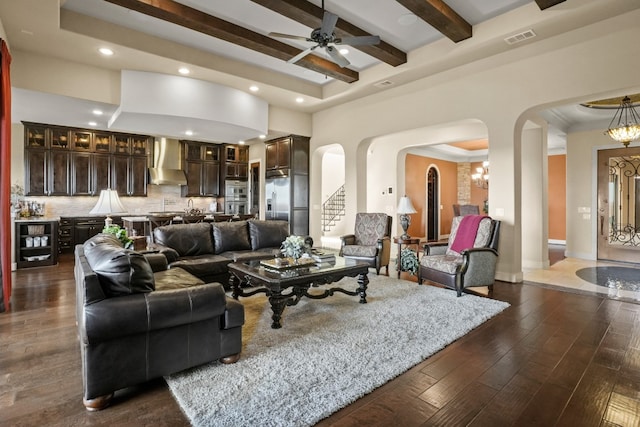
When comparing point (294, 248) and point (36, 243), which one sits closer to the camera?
point (294, 248)

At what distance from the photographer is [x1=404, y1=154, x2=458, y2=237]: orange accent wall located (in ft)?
32.0

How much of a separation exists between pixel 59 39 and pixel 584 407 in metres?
6.63

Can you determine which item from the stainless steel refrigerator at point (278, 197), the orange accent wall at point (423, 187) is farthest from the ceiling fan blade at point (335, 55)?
the orange accent wall at point (423, 187)

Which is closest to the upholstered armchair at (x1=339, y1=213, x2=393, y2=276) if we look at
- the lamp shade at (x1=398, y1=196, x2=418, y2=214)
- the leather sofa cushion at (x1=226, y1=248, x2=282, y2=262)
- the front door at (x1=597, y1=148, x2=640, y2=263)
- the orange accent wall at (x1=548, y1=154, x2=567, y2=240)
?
the lamp shade at (x1=398, y1=196, x2=418, y2=214)

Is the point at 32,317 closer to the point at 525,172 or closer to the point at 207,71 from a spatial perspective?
the point at 207,71

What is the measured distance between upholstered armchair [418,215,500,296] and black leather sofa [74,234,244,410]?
3.01 m

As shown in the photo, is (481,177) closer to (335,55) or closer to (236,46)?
(335,55)

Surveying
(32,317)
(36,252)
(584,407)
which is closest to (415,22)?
(584,407)

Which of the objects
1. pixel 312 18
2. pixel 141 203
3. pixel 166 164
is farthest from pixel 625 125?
pixel 141 203

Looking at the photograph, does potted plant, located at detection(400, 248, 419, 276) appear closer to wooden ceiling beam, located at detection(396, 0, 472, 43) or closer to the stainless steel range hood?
wooden ceiling beam, located at detection(396, 0, 472, 43)

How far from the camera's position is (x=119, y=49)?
15.4ft

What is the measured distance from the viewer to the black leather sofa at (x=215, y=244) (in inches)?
171

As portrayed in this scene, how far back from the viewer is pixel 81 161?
26.1 ft

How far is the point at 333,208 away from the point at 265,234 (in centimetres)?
621
